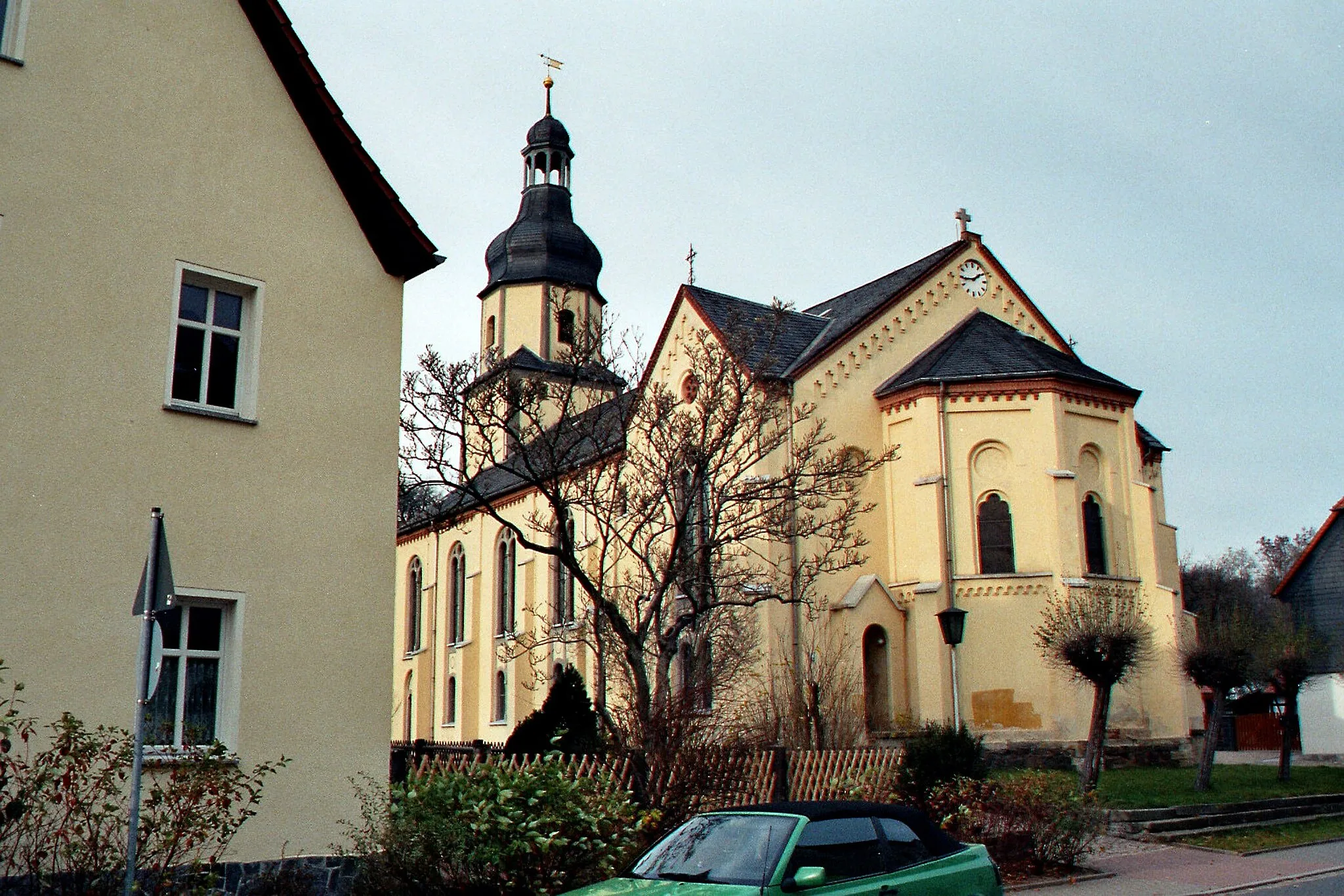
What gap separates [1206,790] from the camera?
2128 centimetres

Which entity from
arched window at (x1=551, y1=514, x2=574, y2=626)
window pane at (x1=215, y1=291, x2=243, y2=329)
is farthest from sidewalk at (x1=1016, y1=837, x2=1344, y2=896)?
arched window at (x1=551, y1=514, x2=574, y2=626)

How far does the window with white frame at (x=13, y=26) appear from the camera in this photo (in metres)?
11.3

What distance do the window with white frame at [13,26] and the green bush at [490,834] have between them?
764 centimetres

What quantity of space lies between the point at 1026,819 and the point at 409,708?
35119 mm

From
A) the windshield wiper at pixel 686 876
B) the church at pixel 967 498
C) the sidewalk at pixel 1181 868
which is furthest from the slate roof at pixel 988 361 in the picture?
the windshield wiper at pixel 686 876

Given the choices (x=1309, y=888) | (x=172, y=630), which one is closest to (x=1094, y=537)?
(x=1309, y=888)

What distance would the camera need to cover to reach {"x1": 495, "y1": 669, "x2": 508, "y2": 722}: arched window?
131 feet

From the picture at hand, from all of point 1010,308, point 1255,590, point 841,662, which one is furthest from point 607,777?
point 1255,590

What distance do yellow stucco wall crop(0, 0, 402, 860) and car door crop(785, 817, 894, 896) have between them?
221 inches

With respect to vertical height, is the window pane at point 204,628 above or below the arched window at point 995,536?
below

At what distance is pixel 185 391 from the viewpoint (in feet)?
39.0

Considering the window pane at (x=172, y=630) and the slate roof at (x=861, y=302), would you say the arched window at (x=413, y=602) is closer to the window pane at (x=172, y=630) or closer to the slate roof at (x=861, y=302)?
the slate roof at (x=861, y=302)

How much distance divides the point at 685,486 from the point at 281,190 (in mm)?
9170

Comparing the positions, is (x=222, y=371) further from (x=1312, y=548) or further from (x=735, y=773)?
(x=1312, y=548)
